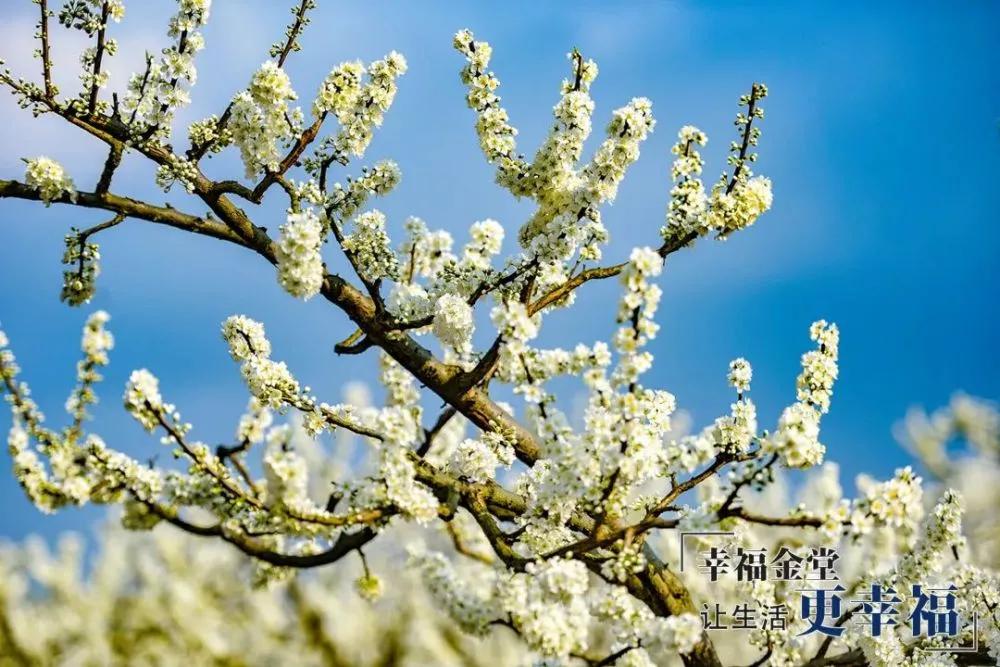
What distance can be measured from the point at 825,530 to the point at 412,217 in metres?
3.07

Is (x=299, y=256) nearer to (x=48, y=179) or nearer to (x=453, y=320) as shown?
(x=453, y=320)

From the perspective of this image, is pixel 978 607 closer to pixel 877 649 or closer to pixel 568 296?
pixel 877 649

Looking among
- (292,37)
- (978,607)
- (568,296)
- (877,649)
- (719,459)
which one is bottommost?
(877,649)

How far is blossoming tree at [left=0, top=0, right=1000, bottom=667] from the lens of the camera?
4266 millimetres

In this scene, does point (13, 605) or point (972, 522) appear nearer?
point (972, 522)

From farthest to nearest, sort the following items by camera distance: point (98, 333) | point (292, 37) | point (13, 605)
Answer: point (13, 605) → point (292, 37) → point (98, 333)

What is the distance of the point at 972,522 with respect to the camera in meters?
9.57

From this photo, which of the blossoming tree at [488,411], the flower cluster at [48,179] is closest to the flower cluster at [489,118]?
the blossoming tree at [488,411]

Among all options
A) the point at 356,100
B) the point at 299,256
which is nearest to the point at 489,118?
the point at 356,100

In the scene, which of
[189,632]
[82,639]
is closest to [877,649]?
[189,632]

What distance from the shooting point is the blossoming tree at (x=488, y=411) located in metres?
4.27

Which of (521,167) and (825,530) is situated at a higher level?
(521,167)

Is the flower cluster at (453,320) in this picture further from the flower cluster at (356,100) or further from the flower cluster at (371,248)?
the flower cluster at (356,100)

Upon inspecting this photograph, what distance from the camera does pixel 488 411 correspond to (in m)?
5.94
